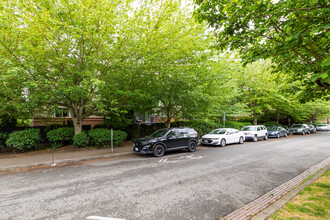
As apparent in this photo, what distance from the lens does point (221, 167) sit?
6.86 metres

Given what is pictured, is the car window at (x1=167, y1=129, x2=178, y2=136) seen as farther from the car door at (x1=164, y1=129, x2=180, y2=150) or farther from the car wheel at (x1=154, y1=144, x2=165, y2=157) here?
the car wheel at (x1=154, y1=144, x2=165, y2=157)

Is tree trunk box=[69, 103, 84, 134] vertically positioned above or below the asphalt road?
above

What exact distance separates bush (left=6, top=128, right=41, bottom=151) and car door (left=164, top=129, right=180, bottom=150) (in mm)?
7992

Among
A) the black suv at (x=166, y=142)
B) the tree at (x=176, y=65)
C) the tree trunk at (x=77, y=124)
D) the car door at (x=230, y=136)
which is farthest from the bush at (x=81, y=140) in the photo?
the car door at (x=230, y=136)

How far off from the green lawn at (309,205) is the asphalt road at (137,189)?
2.53ft

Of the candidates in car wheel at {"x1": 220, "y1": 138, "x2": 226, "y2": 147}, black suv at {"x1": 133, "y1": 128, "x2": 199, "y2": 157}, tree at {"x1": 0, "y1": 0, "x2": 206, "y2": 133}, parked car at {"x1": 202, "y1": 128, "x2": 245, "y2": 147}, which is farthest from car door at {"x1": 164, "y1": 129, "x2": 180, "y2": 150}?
car wheel at {"x1": 220, "y1": 138, "x2": 226, "y2": 147}

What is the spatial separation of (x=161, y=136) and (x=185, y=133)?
1.86 meters

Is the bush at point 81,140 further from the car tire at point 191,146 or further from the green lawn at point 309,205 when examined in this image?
the green lawn at point 309,205

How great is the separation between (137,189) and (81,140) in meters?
7.22

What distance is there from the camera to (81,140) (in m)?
10.1

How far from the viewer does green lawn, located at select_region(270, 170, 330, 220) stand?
3.12m

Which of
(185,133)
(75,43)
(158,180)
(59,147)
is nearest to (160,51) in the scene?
(75,43)

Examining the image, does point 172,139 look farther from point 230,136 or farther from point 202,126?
point 202,126

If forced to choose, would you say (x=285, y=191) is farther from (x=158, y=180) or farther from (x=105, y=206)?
(x=105, y=206)
